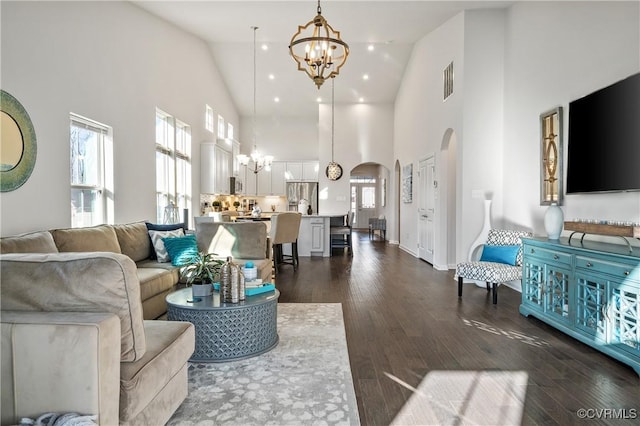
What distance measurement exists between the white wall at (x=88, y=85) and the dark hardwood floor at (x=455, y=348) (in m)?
2.62

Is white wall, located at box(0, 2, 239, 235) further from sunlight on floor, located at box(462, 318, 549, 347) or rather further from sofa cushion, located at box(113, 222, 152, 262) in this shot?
sunlight on floor, located at box(462, 318, 549, 347)

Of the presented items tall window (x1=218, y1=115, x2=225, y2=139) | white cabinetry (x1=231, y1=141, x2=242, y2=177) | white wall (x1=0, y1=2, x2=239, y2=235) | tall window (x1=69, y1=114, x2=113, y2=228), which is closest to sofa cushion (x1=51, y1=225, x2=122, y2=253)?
white wall (x1=0, y1=2, x2=239, y2=235)

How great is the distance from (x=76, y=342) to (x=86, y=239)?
2583 millimetres

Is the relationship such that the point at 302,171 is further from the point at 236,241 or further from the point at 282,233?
the point at 236,241

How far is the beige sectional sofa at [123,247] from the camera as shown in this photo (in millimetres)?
3042

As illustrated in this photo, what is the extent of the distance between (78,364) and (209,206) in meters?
7.92

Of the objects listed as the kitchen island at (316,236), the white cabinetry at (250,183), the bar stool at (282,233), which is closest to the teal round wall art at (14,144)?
the bar stool at (282,233)

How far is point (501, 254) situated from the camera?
5.00 metres

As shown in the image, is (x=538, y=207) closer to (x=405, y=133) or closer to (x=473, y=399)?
(x=473, y=399)

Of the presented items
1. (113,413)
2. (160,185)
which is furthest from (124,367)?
(160,185)

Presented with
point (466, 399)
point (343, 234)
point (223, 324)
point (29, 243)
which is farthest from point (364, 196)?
point (466, 399)

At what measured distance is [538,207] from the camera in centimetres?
493

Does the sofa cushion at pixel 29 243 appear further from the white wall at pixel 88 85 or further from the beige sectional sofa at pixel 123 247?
the white wall at pixel 88 85

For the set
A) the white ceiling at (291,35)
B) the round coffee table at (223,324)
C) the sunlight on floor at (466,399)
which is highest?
the white ceiling at (291,35)
